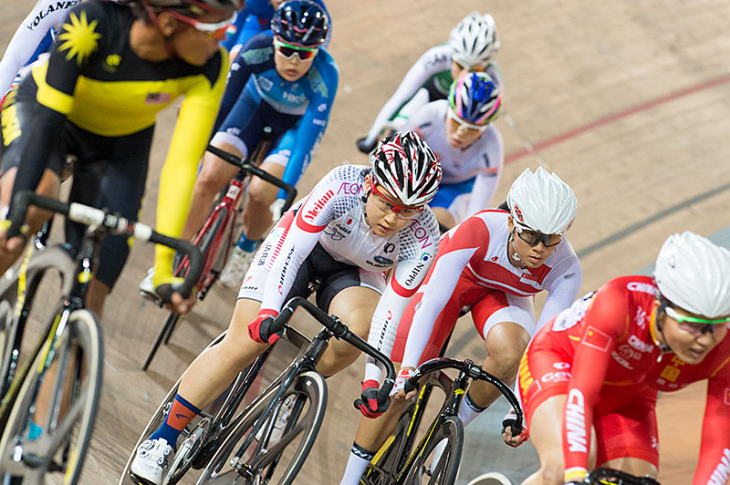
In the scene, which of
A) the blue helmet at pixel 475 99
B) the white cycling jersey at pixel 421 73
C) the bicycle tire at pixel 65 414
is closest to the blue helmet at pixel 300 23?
the blue helmet at pixel 475 99

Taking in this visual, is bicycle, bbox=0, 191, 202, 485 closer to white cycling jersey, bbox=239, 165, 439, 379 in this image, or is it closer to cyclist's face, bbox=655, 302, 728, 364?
white cycling jersey, bbox=239, 165, 439, 379

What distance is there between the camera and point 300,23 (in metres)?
4.91

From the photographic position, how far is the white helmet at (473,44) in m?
6.08

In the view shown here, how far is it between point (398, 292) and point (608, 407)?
97 cm

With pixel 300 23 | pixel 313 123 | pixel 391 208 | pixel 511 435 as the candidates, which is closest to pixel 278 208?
pixel 313 123

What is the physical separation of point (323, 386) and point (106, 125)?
120 centimetres

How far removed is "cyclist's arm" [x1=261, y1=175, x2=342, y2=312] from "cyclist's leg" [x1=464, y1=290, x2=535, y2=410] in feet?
2.98

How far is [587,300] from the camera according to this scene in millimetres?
3275

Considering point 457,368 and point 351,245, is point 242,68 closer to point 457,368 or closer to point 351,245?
point 351,245

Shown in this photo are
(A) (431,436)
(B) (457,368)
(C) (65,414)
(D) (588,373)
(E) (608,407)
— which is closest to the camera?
(C) (65,414)

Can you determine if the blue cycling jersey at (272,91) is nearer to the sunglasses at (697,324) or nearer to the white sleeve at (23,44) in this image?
the white sleeve at (23,44)

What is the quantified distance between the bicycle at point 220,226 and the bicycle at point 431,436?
4.74 ft

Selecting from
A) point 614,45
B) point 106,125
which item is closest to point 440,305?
point 106,125

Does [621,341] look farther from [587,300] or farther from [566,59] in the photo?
[566,59]
